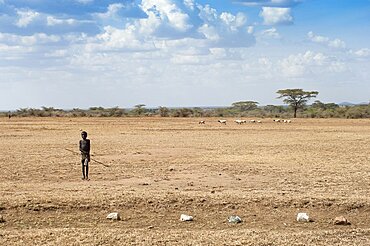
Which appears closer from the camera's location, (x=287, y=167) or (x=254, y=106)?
(x=287, y=167)

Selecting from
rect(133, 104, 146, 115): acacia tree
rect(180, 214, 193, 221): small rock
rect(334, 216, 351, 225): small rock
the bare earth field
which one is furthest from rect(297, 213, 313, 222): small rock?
rect(133, 104, 146, 115): acacia tree

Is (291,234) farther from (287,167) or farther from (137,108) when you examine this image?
(137,108)

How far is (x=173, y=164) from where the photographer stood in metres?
19.3

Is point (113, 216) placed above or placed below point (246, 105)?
below

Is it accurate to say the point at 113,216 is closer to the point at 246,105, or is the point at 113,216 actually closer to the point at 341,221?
the point at 341,221

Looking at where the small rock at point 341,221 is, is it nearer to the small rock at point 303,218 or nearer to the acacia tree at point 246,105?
the small rock at point 303,218

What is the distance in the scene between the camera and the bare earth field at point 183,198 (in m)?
9.10

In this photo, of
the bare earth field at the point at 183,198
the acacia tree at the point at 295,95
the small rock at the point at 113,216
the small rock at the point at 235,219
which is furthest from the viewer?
the acacia tree at the point at 295,95

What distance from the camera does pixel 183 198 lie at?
11961mm

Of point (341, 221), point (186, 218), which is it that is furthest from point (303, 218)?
point (186, 218)

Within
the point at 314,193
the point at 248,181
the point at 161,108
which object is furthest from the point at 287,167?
the point at 161,108

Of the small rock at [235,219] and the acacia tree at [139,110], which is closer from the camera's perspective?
the small rock at [235,219]

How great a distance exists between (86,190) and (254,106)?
105 m

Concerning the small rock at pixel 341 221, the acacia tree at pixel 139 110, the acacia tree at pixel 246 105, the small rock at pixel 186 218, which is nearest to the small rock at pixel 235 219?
the small rock at pixel 186 218
